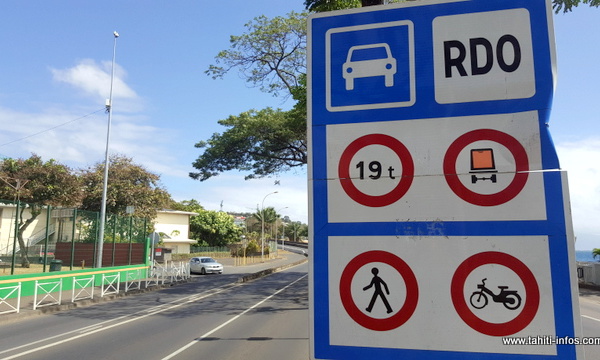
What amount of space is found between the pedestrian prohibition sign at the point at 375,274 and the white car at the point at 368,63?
2.27 ft

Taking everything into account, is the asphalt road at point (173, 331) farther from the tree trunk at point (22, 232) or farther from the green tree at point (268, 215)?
the green tree at point (268, 215)

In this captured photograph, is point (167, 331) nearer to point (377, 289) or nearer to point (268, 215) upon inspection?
point (377, 289)

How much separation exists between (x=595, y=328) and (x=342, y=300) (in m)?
10.7

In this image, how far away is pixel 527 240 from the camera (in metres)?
1.42

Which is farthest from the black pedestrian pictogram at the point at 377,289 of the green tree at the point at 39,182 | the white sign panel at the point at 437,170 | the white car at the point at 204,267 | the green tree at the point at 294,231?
the green tree at the point at 294,231

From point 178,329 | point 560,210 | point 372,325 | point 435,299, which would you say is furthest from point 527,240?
point 178,329

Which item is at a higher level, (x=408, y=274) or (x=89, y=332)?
(x=408, y=274)

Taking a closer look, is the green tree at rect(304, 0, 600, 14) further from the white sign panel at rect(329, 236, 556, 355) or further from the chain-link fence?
the chain-link fence

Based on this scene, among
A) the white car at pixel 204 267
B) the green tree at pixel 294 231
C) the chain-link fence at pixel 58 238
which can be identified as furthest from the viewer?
the green tree at pixel 294 231

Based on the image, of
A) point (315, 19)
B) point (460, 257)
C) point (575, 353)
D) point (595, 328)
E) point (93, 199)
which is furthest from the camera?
point (93, 199)

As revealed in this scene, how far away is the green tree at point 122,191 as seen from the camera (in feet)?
112

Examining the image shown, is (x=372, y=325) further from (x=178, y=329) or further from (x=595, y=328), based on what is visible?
(x=595, y=328)

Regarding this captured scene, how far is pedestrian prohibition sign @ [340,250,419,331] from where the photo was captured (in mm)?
1498

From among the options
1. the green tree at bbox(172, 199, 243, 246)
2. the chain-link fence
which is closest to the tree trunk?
the chain-link fence
